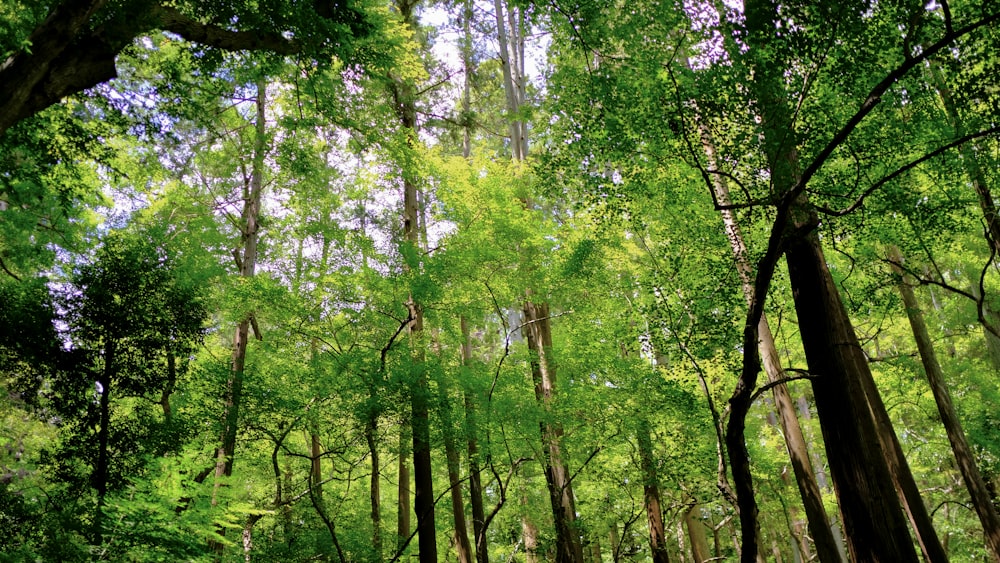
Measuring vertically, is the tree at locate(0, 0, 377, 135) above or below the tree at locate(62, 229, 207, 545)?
above

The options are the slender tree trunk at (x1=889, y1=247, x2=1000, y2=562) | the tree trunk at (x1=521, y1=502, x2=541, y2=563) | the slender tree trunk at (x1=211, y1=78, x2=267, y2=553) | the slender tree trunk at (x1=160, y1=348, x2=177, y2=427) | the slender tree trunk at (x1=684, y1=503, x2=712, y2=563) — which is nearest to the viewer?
the slender tree trunk at (x1=160, y1=348, x2=177, y2=427)

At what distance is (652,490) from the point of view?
28.3 feet

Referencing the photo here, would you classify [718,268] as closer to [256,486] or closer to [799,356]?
[799,356]

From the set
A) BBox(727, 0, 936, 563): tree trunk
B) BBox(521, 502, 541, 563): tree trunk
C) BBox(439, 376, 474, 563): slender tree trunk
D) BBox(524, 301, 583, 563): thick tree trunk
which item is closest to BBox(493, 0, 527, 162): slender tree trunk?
BBox(524, 301, 583, 563): thick tree trunk

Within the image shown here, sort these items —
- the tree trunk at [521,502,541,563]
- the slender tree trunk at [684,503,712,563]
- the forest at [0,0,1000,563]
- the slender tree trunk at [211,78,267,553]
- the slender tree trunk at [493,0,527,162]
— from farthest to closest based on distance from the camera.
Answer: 1. the slender tree trunk at [493,0,527,162]
2. the slender tree trunk at [684,503,712,563]
3. the tree trunk at [521,502,541,563]
4. the slender tree trunk at [211,78,267,553]
5. the forest at [0,0,1000,563]

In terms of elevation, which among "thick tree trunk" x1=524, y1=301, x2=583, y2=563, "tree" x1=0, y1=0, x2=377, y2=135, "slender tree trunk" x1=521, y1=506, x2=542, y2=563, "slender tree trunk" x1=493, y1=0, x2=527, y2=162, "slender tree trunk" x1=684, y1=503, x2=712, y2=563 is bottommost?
"slender tree trunk" x1=684, y1=503, x2=712, y2=563

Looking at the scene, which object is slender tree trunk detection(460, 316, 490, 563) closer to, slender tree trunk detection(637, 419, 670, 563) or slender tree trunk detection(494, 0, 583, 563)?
slender tree trunk detection(494, 0, 583, 563)

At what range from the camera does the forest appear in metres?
4.36

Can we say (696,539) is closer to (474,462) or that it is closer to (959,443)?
(959,443)

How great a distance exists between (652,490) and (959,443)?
467cm

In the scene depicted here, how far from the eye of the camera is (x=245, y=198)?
408 inches

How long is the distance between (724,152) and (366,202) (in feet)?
34.4

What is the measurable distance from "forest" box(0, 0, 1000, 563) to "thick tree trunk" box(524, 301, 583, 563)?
0.26ft

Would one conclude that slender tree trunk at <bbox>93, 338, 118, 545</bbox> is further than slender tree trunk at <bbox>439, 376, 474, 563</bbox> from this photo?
No
